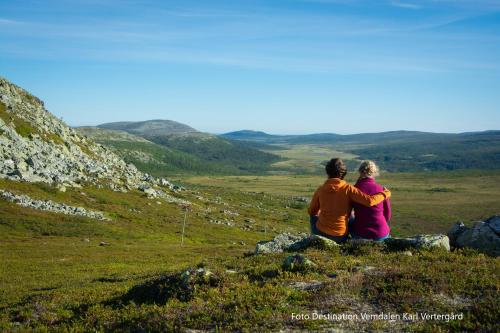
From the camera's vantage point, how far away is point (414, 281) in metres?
14.2

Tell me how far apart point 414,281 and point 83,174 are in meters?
97.3

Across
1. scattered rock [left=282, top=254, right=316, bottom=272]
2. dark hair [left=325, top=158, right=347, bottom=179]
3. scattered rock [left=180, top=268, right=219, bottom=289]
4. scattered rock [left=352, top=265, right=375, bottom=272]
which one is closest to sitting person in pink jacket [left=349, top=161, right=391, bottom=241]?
dark hair [left=325, top=158, right=347, bottom=179]

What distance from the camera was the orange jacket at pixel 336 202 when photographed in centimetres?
1741

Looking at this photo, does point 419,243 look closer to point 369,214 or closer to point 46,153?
point 369,214

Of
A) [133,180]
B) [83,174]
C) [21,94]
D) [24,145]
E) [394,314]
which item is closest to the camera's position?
[394,314]

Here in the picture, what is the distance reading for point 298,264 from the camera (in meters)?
16.8

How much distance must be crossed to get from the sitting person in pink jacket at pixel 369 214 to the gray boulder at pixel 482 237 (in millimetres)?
3636

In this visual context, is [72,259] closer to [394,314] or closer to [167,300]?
[167,300]

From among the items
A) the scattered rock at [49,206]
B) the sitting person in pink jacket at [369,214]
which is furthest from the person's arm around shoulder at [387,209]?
the scattered rock at [49,206]

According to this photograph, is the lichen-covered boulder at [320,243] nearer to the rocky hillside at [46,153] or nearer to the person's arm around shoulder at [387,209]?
the person's arm around shoulder at [387,209]

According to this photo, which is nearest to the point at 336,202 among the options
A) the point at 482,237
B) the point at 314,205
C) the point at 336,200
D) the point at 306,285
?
the point at 336,200

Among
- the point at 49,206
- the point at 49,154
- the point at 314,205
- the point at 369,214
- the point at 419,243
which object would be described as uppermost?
the point at 314,205

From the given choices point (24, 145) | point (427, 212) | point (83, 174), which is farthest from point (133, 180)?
point (427, 212)

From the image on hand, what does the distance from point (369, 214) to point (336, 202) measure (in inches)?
66.2
